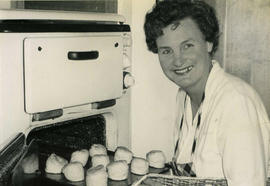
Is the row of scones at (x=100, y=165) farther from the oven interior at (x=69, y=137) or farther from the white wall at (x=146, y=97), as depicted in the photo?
the white wall at (x=146, y=97)

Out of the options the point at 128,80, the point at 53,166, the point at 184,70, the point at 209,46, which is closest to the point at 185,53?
the point at 184,70

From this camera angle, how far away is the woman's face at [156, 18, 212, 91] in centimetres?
130

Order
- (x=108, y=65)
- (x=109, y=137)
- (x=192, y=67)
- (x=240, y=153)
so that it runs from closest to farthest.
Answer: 1. (x=240, y=153)
2. (x=192, y=67)
3. (x=108, y=65)
4. (x=109, y=137)

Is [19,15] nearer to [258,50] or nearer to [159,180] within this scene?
[159,180]

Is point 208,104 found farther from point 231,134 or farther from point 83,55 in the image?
point 83,55

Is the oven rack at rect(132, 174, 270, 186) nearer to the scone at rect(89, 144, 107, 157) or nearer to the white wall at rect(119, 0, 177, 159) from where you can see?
the scone at rect(89, 144, 107, 157)

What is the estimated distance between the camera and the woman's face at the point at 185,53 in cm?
130

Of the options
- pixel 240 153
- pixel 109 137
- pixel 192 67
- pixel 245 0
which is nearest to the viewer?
pixel 240 153

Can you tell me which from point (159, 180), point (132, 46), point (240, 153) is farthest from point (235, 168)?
point (132, 46)

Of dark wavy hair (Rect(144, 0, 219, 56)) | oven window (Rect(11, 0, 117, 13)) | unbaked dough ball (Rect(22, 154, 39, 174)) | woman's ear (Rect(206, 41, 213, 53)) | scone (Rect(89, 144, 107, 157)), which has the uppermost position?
oven window (Rect(11, 0, 117, 13))

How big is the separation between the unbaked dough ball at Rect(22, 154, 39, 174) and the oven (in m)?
0.02

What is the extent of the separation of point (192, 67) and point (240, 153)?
32 centimetres

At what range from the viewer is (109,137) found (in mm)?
1565

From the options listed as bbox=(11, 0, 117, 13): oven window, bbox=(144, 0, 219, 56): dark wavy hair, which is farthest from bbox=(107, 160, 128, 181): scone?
bbox=(11, 0, 117, 13): oven window
